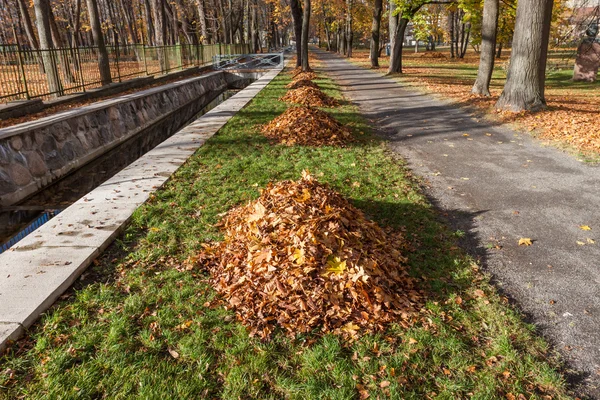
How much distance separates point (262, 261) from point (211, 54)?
34.6 m

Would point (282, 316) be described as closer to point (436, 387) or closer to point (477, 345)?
point (436, 387)

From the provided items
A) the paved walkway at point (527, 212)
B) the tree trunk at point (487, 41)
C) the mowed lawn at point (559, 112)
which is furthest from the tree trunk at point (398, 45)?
the paved walkway at point (527, 212)

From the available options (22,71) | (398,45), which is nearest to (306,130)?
(22,71)

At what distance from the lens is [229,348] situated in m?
3.17

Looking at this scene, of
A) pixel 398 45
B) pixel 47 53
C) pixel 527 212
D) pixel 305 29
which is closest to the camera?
pixel 527 212

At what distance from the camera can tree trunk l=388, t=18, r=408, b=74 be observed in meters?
23.5

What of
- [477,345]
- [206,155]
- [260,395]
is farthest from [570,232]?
[206,155]

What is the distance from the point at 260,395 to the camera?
275cm

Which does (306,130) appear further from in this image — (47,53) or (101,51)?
(101,51)

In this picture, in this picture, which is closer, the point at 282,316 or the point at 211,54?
the point at 282,316

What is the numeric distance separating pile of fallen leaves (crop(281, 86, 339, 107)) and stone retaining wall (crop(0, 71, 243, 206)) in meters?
4.20

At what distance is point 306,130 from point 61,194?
5.23m

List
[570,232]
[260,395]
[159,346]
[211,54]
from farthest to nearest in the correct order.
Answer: [211,54] < [570,232] < [159,346] < [260,395]

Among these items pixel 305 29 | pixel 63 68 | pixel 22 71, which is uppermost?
pixel 305 29
